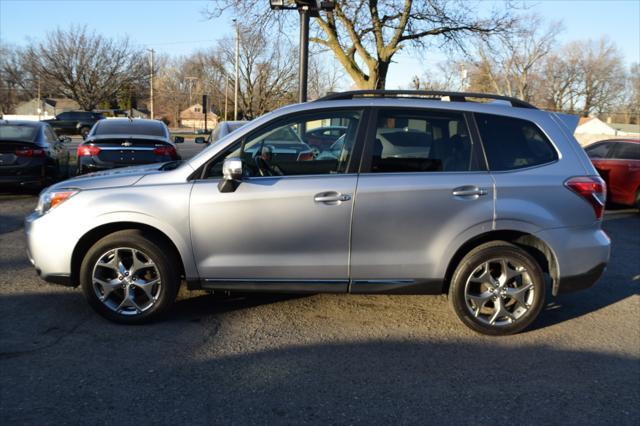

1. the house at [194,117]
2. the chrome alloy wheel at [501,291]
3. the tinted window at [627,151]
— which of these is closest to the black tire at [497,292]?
the chrome alloy wheel at [501,291]

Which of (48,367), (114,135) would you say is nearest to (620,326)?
(48,367)

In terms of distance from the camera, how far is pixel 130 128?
35.3 ft

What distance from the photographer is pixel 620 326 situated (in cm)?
491

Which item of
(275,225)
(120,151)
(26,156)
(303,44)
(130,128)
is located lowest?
(275,225)

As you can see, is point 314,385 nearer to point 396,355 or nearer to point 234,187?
point 396,355

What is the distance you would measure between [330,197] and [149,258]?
60.2 inches

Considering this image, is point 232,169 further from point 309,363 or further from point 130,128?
point 130,128

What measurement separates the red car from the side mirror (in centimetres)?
974

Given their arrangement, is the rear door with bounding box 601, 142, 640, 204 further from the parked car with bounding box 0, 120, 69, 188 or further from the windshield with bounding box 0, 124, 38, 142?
the windshield with bounding box 0, 124, 38, 142

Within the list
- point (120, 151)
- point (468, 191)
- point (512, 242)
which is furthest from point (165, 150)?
point (512, 242)

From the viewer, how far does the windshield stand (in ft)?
33.8

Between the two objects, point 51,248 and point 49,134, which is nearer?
point 51,248

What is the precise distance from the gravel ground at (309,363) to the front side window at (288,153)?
50.8 inches

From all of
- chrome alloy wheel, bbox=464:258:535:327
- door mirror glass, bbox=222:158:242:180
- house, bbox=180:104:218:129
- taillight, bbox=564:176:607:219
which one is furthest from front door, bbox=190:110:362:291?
house, bbox=180:104:218:129
